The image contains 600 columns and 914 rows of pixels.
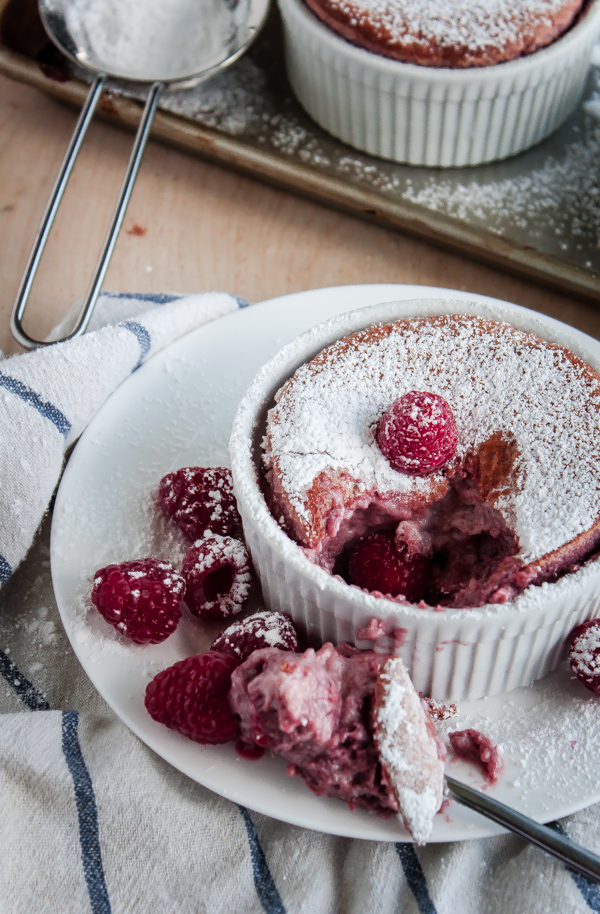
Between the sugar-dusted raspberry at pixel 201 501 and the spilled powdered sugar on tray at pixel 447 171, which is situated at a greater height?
the spilled powdered sugar on tray at pixel 447 171

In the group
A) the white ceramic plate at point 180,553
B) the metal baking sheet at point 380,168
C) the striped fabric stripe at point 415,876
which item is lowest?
the striped fabric stripe at point 415,876

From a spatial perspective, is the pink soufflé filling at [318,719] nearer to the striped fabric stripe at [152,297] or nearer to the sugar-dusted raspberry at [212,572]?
the sugar-dusted raspberry at [212,572]

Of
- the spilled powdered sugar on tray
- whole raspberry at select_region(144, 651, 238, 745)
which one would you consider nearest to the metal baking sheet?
the spilled powdered sugar on tray

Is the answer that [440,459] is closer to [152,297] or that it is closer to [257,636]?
[257,636]

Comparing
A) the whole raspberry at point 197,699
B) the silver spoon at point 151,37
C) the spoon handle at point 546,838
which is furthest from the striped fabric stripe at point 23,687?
the silver spoon at point 151,37

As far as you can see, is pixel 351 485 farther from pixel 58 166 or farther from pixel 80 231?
pixel 58 166
